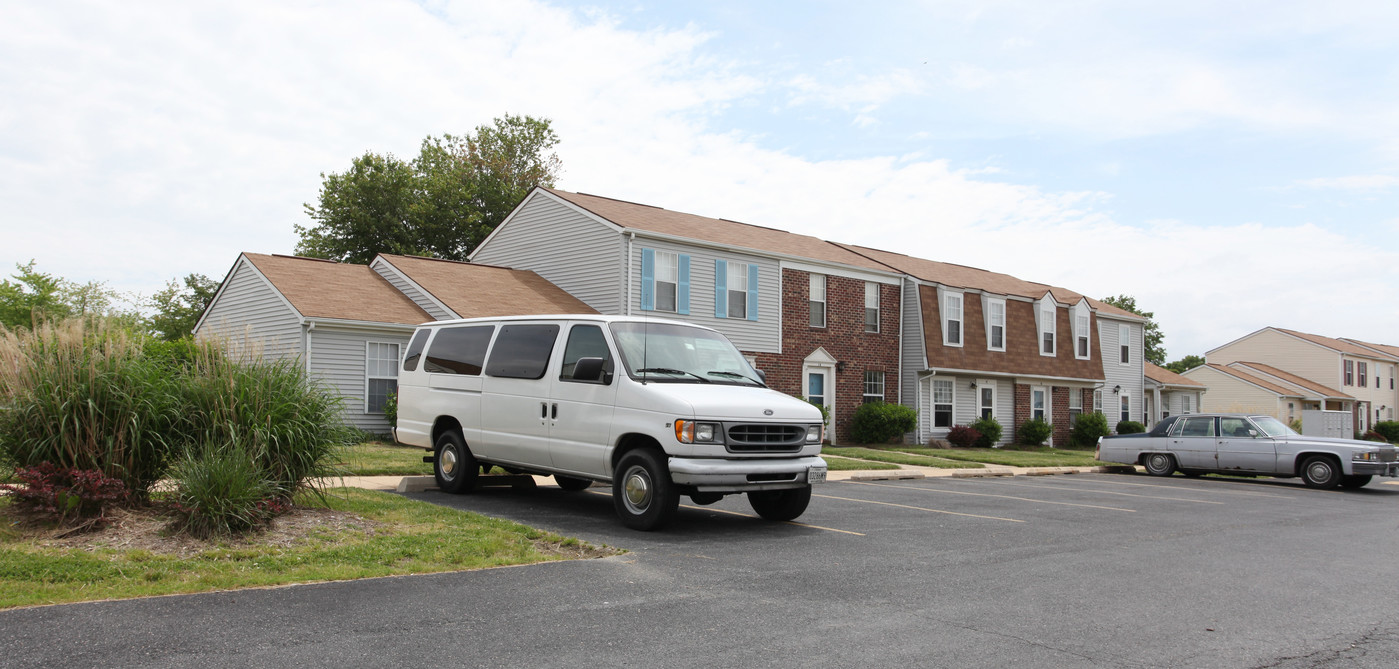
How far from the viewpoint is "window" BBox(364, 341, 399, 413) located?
21656 millimetres

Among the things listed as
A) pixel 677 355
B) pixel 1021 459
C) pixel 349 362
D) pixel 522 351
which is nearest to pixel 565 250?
pixel 349 362

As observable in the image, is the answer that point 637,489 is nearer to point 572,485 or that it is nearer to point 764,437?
point 764,437

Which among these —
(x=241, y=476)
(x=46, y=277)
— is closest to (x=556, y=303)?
(x=241, y=476)

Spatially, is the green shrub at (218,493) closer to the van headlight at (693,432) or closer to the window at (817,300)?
the van headlight at (693,432)

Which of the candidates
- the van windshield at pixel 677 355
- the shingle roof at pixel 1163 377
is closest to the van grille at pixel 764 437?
the van windshield at pixel 677 355

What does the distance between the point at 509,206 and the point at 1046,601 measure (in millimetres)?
40844

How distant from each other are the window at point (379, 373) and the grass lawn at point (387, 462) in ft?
9.53

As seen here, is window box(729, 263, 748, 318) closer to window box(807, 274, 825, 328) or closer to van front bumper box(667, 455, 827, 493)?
window box(807, 274, 825, 328)

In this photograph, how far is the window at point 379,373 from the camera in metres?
21.7

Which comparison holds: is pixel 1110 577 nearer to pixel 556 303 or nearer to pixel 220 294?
pixel 556 303

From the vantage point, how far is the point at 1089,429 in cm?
3534

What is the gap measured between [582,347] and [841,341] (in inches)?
752

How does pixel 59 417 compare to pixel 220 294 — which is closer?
pixel 59 417

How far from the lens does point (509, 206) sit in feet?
149
